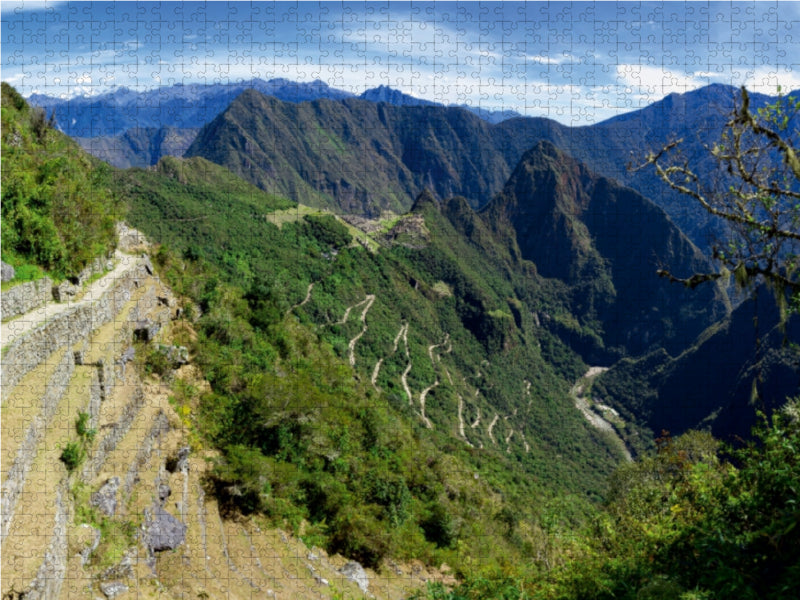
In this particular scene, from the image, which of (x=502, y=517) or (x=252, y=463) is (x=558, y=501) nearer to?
(x=502, y=517)

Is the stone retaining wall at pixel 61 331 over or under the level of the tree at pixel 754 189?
under

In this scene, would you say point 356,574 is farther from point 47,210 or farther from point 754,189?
point 47,210

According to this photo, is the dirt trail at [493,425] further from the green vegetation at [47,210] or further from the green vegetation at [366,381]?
the green vegetation at [47,210]

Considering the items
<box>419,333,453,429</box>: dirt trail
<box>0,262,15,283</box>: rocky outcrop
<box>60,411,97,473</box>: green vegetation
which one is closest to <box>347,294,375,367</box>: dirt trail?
<box>419,333,453,429</box>: dirt trail

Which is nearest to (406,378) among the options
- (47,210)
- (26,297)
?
(47,210)

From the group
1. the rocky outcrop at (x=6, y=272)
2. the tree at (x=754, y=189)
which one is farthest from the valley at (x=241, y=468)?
the rocky outcrop at (x=6, y=272)

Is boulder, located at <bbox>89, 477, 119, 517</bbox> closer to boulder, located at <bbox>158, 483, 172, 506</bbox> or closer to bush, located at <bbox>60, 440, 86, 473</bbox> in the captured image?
bush, located at <bbox>60, 440, 86, 473</bbox>
